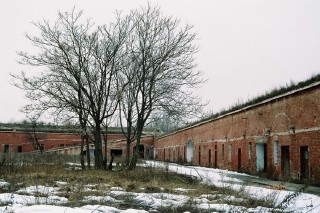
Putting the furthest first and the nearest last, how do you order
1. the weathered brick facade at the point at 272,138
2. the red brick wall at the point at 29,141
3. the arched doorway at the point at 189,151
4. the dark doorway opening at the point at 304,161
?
the red brick wall at the point at 29,141
the arched doorway at the point at 189,151
the dark doorway opening at the point at 304,161
the weathered brick facade at the point at 272,138

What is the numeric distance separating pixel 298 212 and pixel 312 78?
10916 millimetres

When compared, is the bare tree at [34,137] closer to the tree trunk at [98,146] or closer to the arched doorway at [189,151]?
the arched doorway at [189,151]

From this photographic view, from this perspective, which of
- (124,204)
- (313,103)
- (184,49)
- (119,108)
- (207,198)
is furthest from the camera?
(119,108)

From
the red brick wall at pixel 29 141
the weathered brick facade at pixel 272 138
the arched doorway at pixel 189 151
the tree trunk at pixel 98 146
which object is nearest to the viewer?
the weathered brick facade at pixel 272 138

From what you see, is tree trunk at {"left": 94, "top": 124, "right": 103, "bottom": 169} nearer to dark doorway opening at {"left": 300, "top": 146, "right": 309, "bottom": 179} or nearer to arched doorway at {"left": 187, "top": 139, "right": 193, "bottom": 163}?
dark doorway opening at {"left": 300, "top": 146, "right": 309, "bottom": 179}

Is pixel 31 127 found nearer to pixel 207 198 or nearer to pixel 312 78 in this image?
pixel 312 78

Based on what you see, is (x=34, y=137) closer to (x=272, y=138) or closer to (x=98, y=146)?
(x=98, y=146)

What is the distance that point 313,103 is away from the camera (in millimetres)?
17438

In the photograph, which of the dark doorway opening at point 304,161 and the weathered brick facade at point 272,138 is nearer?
the weathered brick facade at point 272,138

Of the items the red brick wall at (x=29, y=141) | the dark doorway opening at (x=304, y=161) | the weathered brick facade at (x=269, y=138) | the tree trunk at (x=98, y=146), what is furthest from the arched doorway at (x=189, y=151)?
the dark doorway opening at (x=304, y=161)

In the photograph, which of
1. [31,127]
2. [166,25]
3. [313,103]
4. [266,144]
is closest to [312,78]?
[313,103]

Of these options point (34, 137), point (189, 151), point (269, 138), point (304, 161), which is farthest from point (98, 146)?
point (34, 137)

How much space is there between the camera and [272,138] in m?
21.7

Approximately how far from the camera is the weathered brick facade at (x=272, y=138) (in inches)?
687
